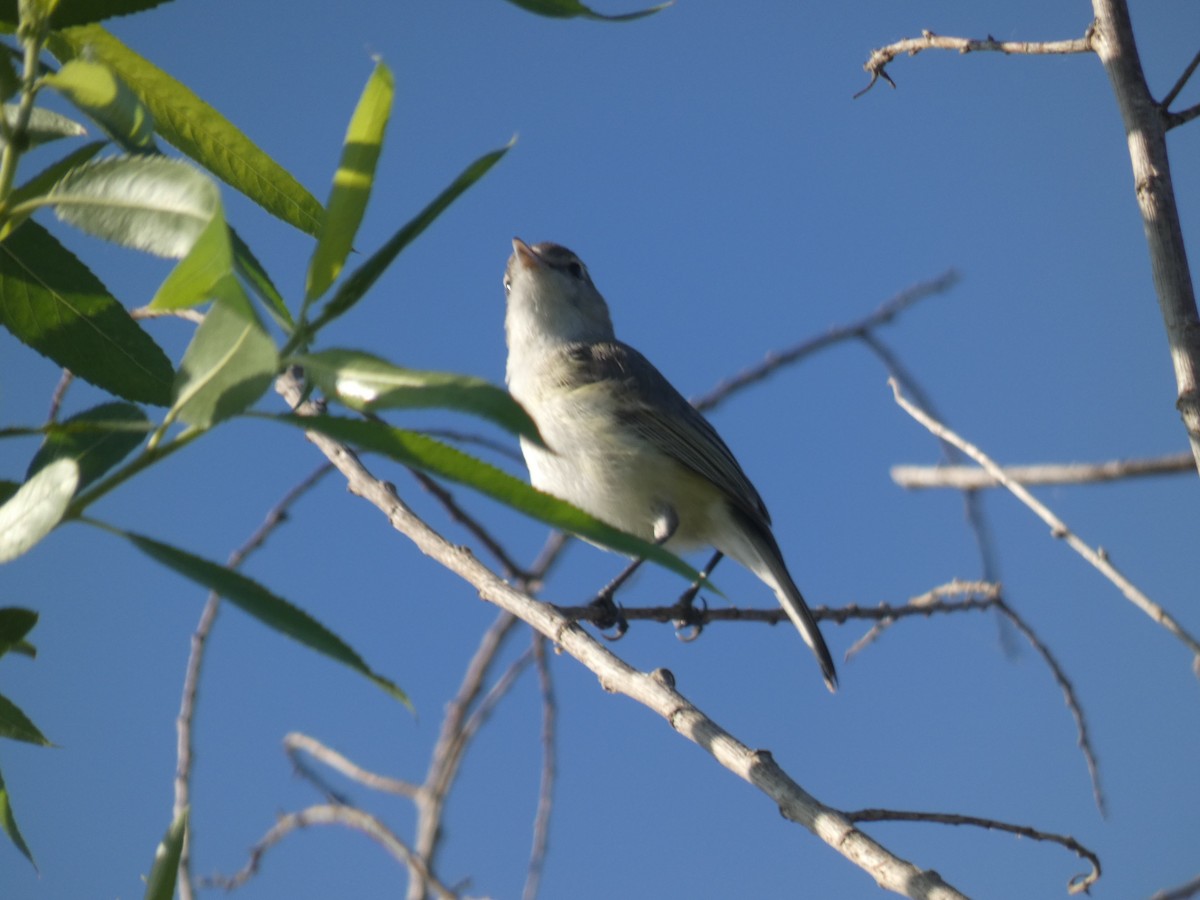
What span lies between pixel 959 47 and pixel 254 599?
1.71m

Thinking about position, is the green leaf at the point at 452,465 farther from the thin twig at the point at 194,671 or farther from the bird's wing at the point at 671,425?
the bird's wing at the point at 671,425

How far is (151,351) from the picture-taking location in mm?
1349

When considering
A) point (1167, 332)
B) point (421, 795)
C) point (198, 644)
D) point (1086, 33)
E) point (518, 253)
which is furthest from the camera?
point (518, 253)

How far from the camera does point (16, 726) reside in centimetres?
126

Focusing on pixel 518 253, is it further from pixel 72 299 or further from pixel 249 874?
pixel 72 299

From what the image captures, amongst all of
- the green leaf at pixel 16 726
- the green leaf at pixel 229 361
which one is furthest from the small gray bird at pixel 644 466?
the green leaf at pixel 229 361

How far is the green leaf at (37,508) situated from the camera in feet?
2.93

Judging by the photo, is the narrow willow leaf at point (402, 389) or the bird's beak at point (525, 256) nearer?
the narrow willow leaf at point (402, 389)

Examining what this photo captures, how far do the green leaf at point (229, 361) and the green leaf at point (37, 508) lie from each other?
0.44ft

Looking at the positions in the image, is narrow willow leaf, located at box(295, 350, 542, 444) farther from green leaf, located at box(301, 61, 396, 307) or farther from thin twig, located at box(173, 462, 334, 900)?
thin twig, located at box(173, 462, 334, 900)

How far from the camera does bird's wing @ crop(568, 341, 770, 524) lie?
4469 millimetres

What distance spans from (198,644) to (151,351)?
169cm

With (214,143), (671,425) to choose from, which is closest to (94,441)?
(214,143)

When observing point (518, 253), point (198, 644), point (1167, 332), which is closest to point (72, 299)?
point (1167, 332)
